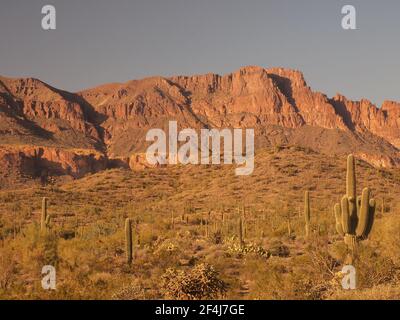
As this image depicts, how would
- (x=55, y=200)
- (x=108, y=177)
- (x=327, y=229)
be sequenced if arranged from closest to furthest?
(x=327, y=229), (x=55, y=200), (x=108, y=177)

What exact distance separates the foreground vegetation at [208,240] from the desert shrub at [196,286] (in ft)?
0.09

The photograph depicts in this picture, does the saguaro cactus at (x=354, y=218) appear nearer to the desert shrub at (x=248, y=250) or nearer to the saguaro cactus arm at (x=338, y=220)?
the saguaro cactus arm at (x=338, y=220)

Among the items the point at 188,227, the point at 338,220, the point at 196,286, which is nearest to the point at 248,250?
the point at 338,220

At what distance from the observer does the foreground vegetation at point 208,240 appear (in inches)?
552

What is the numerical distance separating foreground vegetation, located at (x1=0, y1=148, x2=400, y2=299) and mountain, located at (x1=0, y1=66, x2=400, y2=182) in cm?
6815

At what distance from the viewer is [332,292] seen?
1327 cm

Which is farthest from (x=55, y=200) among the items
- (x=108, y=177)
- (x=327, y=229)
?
(x=327, y=229)

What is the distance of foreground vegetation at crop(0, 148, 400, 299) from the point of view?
1403 cm

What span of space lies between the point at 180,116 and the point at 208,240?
138m

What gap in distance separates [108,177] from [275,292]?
41959mm

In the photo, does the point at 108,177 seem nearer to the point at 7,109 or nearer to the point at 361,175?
the point at 361,175

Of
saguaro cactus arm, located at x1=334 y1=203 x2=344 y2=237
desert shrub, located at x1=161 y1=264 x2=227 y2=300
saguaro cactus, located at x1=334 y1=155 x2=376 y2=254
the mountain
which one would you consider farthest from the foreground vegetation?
the mountain

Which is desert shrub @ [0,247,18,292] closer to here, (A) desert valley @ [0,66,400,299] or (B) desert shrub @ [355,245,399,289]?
(A) desert valley @ [0,66,400,299]

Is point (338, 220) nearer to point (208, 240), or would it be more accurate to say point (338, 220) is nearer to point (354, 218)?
point (354, 218)
